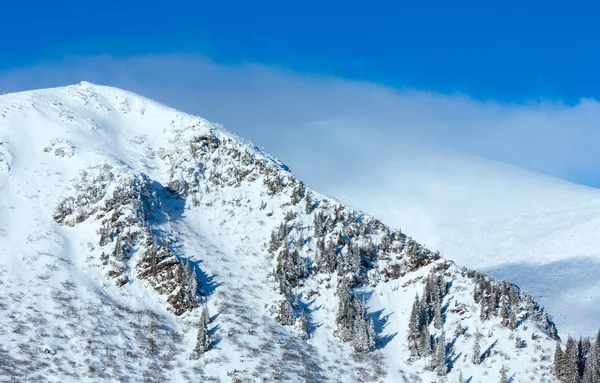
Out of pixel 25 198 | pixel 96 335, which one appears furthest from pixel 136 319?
pixel 25 198

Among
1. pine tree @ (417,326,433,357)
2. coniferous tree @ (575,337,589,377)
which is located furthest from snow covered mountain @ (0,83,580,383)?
coniferous tree @ (575,337,589,377)

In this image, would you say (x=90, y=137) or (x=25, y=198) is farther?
(x=90, y=137)

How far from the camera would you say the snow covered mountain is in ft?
177

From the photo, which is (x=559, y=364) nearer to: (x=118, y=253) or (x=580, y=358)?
(x=580, y=358)

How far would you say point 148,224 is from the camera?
69312 mm

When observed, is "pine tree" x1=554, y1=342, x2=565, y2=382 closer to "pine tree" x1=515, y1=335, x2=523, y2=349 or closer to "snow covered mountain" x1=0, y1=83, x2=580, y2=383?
"snow covered mountain" x1=0, y1=83, x2=580, y2=383

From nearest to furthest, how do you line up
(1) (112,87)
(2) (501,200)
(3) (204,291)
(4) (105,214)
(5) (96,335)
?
(5) (96,335) → (3) (204,291) → (4) (105,214) → (1) (112,87) → (2) (501,200)

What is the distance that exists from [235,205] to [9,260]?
2883cm

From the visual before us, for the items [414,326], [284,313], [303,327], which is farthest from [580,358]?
[284,313]

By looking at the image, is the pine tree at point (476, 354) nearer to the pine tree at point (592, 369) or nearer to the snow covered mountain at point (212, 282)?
the snow covered mountain at point (212, 282)

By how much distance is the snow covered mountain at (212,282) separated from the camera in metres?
54.1

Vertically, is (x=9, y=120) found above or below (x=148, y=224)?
above

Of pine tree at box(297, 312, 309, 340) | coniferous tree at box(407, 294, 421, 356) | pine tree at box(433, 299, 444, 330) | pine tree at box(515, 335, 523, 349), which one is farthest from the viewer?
pine tree at box(433, 299, 444, 330)

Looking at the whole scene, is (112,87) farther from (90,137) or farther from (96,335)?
(96,335)
